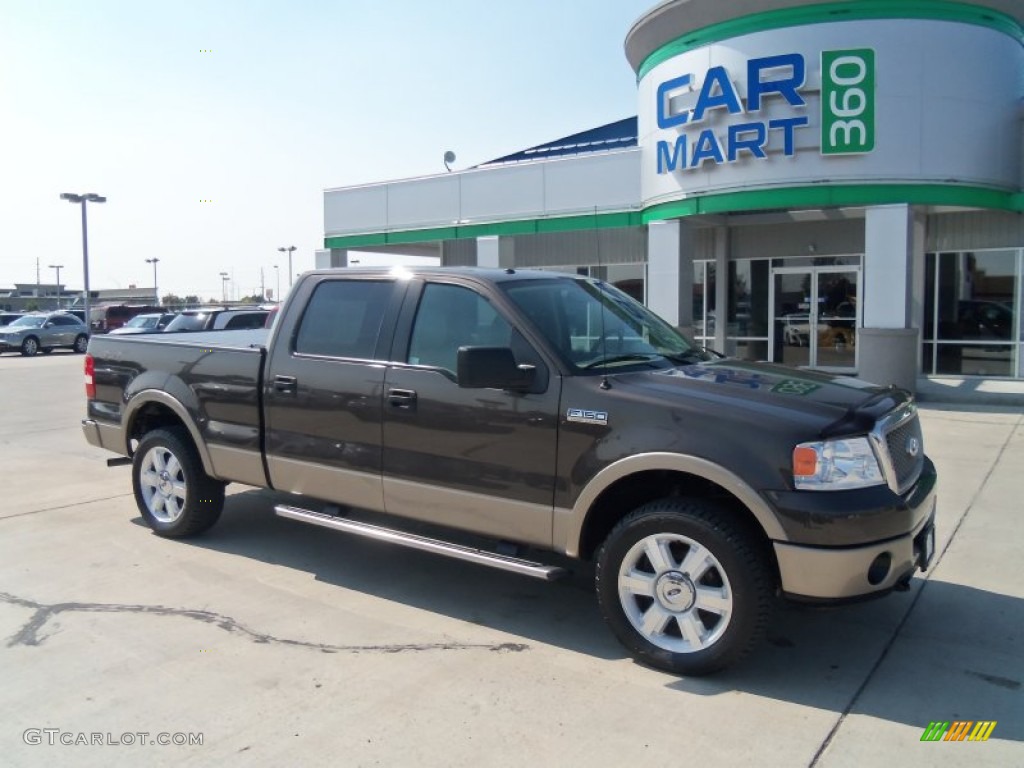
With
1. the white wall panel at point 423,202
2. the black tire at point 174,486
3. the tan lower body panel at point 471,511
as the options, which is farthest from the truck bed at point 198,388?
the white wall panel at point 423,202

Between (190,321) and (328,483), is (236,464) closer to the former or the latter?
(328,483)

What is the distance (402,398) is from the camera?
4.93 metres

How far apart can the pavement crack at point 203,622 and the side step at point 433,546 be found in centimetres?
42

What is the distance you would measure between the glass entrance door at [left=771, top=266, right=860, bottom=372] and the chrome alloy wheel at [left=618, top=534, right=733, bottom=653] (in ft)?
48.3

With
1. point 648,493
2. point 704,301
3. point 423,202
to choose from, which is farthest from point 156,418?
point 704,301

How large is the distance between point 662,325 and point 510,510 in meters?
1.76

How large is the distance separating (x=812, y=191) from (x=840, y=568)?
39.5 feet

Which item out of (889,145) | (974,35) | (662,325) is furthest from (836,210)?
(662,325)

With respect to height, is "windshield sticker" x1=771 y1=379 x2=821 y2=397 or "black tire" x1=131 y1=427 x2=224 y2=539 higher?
"windshield sticker" x1=771 y1=379 x2=821 y2=397

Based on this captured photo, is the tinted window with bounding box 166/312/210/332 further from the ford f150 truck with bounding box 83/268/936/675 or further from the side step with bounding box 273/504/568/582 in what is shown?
the side step with bounding box 273/504/568/582

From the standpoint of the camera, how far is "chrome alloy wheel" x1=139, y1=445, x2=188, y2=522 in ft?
20.6

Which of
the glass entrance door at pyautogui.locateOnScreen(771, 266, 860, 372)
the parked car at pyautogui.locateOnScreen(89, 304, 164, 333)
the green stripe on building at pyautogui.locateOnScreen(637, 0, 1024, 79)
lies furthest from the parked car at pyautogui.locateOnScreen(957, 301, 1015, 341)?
the parked car at pyautogui.locateOnScreen(89, 304, 164, 333)

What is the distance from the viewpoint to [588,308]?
512cm

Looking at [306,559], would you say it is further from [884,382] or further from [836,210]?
[836,210]
